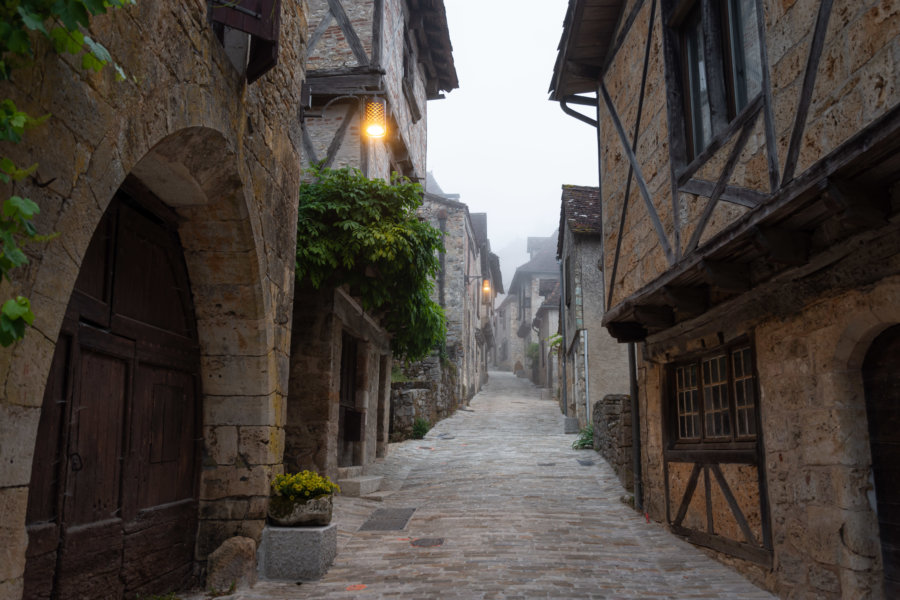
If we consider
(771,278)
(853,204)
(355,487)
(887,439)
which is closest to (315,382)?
(355,487)

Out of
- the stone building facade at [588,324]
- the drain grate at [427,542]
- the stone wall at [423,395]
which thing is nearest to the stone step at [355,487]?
the drain grate at [427,542]

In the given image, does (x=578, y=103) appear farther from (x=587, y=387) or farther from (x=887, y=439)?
(x=587, y=387)

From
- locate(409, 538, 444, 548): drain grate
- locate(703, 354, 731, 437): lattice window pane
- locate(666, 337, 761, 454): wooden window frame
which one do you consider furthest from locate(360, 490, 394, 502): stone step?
locate(703, 354, 731, 437): lattice window pane

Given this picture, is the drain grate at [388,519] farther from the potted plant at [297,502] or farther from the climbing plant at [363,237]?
the climbing plant at [363,237]

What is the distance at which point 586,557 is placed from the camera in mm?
5391

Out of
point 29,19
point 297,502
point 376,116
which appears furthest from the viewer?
point 376,116

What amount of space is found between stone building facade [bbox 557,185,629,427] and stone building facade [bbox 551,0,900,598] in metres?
7.05

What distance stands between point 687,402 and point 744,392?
104 centimetres

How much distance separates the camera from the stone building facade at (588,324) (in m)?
13.5

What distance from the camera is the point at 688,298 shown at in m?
5.07

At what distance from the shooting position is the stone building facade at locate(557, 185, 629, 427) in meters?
13.5

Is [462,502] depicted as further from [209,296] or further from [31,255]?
[31,255]

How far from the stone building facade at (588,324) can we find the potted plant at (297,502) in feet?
28.7

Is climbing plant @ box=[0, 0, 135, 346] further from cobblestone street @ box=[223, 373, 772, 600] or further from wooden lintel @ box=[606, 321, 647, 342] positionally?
wooden lintel @ box=[606, 321, 647, 342]
